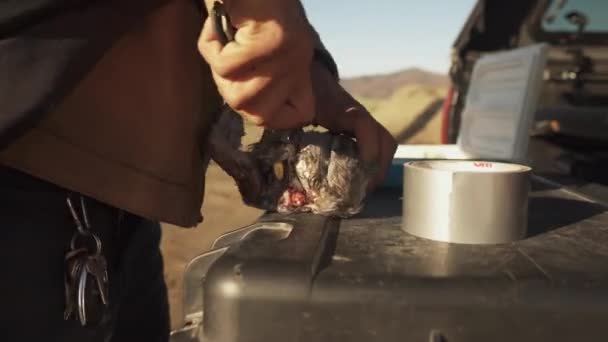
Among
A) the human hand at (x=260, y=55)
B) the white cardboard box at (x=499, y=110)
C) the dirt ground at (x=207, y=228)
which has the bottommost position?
the dirt ground at (x=207, y=228)

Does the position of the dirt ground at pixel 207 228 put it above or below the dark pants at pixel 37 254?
below

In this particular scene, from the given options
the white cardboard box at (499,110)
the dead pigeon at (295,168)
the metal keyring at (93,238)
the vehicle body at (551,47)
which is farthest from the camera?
the vehicle body at (551,47)

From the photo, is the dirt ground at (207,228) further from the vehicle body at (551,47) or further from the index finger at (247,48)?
the vehicle body at (551,47)

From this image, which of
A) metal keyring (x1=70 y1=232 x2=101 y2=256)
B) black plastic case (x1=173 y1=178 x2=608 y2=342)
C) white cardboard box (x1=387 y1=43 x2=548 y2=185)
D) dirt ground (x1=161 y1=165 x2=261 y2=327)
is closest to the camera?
black plastic case (x1=173 y1=178 x2=608 y2=342)

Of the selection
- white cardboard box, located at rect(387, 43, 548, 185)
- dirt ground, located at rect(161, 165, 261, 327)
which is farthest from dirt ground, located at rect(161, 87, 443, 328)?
white cardboard box, located at rect(387, 43, 548, 185)

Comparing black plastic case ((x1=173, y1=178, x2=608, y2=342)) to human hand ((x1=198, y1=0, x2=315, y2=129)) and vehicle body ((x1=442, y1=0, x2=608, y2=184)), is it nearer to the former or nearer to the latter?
human hand ((x1=198, y1=0, x2=315, y2=129))

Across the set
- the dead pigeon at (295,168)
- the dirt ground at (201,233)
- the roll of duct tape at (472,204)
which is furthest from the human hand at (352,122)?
the dirt ground at (201,233)

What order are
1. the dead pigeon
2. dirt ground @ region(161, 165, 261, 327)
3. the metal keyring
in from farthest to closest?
dirt ground @ region(161, 165, 261, 327), the dead pigeon, the metal keyring

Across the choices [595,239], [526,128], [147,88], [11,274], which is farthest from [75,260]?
[526,128]
